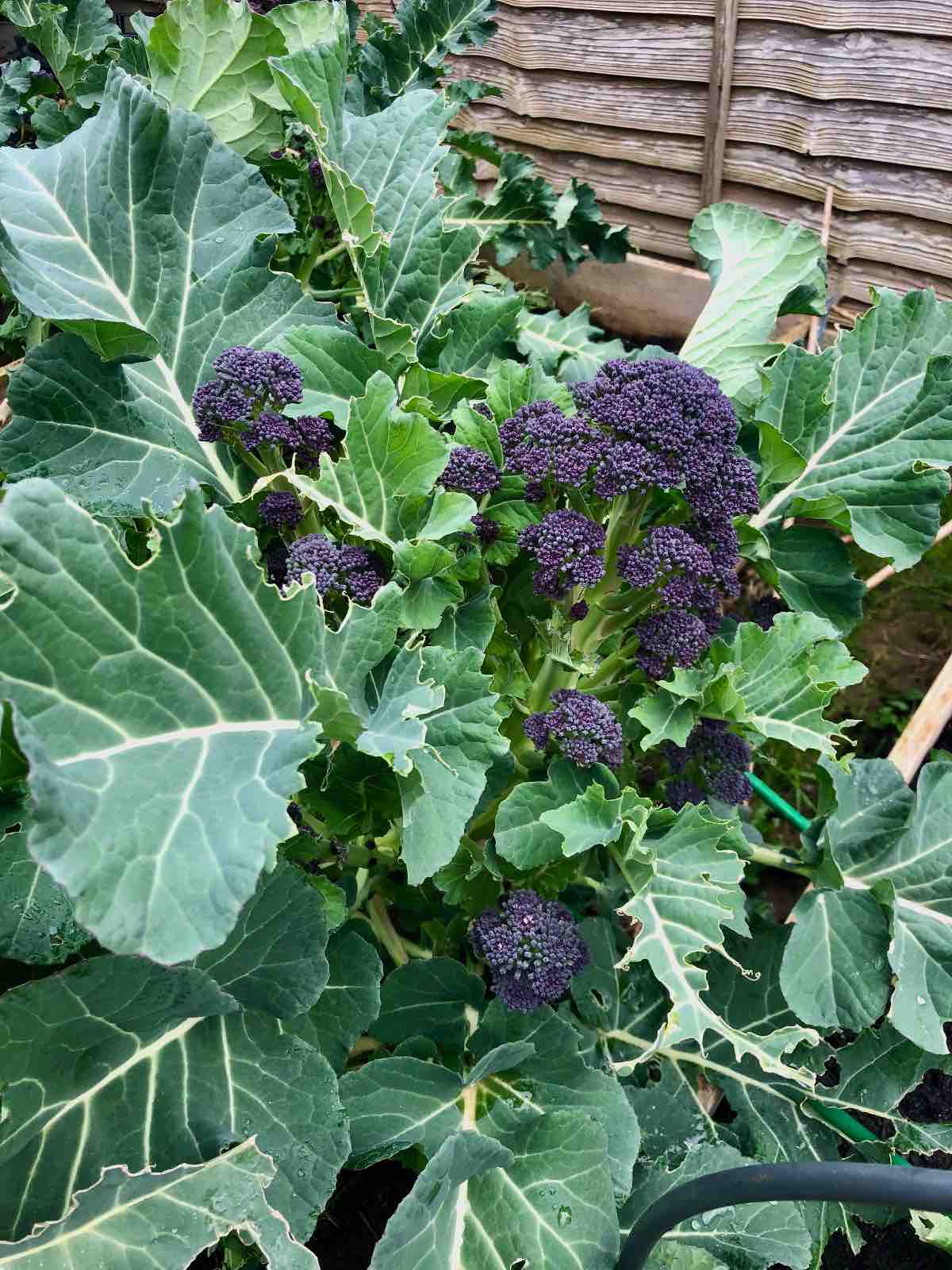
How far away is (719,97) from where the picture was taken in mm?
2354

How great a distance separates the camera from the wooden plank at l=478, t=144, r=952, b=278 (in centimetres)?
213

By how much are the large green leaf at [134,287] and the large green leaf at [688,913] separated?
0.75 metres

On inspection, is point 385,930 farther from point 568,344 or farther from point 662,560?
point 568,344

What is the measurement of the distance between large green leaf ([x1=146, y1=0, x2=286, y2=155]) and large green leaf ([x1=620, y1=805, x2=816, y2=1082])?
136cm

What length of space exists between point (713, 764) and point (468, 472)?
1.68ft

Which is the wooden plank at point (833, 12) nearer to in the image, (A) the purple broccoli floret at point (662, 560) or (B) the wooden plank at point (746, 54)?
(B) the wooden plank at point (746, 54)

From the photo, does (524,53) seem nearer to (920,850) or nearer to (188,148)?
(188,148)

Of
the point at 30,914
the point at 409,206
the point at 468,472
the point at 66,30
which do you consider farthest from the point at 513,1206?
the point at 66,30

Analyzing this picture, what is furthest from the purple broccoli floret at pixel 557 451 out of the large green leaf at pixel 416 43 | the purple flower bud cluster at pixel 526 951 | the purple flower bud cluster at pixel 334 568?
the large green leaf at pixel 416 43

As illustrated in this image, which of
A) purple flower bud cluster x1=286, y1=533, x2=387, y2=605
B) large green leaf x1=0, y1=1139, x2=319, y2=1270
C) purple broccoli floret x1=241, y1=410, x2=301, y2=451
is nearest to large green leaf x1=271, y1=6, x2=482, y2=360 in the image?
purple broccoli floret x1=241, y1=410, x2=301, y2=451

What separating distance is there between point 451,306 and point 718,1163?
1234 millimetres

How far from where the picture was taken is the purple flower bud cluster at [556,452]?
1095 mm

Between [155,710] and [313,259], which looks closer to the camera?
[155,710]

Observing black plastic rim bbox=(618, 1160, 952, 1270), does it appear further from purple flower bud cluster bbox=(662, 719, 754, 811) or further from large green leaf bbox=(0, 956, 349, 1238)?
purple flower bud cluster bbox=(662, 719, 754, 811)
